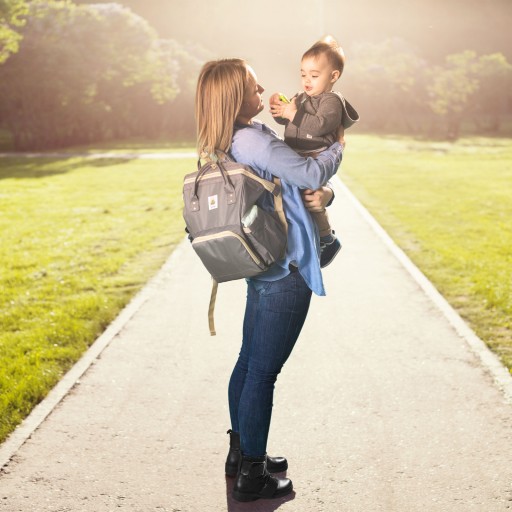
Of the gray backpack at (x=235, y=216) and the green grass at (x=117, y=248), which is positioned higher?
the gray backpack at (x=235, y=216)

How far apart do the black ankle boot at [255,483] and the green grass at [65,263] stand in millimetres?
1637

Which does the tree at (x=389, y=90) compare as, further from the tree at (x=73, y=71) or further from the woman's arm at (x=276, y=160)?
the woman's arm at (x=276, y=160)

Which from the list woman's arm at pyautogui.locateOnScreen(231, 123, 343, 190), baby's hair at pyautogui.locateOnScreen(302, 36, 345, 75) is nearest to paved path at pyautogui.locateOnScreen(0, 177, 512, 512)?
woman's arm at pyautogui.locateOnScreen(231, 123, 343, 190)

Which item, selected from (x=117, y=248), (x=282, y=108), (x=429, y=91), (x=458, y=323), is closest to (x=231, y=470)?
(x=282, y=108)

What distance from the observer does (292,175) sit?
3.06m

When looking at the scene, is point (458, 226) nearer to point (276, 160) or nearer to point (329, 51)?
point (329, 51)

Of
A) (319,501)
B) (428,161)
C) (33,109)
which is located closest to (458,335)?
(319,501)

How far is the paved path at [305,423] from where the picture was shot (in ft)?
11.8

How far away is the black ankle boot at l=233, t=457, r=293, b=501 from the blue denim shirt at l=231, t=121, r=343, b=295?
0.94 metres

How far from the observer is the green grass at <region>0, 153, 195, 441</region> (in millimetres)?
5812

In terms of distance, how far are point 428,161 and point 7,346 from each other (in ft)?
99.4

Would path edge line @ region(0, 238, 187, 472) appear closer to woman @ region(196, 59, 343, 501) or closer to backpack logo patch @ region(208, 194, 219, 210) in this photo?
woman @ region(196, 59, 343, 501)

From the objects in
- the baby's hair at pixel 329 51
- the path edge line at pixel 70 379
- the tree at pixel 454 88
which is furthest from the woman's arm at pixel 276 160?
the tree at pixel 454 88

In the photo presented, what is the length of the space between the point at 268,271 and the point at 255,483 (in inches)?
42.0
